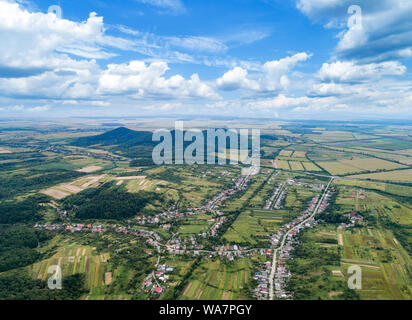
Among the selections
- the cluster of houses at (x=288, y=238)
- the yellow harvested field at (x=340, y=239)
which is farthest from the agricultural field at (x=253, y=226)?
the yellow harvested field at (x=340, y=239)

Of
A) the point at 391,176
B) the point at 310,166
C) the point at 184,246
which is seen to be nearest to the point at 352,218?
the point at 184,246

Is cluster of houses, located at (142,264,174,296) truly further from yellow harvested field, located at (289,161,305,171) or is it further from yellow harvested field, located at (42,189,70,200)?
yellow harvested field, located at (289,161,305,171)

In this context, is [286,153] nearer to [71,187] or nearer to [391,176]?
[391,176]

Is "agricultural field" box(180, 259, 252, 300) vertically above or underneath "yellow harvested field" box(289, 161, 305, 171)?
underneath

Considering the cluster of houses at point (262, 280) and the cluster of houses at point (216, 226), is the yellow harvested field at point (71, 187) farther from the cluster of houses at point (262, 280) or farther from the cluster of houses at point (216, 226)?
the cluster of houses at point (262, 280)


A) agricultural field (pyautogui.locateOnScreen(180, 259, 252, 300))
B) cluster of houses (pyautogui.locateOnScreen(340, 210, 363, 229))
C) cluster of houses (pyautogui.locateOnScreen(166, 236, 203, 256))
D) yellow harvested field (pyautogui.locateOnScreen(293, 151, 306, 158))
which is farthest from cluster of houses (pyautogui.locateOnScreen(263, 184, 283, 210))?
yellow harvested field (pyautogui.locateOnScreen(293, 151, 306, 158))

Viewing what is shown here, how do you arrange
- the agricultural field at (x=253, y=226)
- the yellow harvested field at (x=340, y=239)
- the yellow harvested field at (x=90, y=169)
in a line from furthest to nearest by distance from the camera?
the yellow harvested field at (x=90, y=169) < the agricultural field at (x=253, y=226) < the yellow harvested field at (x=340, y=239)

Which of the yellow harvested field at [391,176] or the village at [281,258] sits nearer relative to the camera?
the village at [281,258]

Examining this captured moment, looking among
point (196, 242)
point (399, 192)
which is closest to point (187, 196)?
point (196, 242)

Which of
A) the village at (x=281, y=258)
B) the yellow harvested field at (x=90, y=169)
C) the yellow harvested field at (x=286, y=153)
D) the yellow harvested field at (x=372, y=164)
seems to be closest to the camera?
the village at (x=281, y=258)
